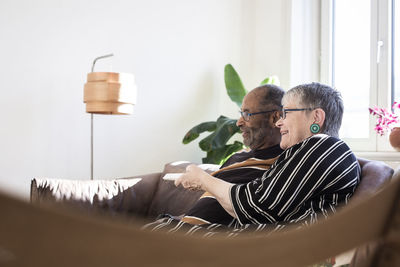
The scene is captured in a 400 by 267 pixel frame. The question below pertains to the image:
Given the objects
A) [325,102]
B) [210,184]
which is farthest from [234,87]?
[210,184]

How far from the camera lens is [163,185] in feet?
9.87

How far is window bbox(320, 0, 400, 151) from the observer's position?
152 inches

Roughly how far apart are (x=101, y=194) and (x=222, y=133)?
141cm

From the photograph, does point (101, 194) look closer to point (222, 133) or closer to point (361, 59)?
point (222, 133)

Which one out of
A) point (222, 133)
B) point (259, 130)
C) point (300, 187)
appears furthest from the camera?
point (222, 133)

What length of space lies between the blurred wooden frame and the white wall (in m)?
3.06

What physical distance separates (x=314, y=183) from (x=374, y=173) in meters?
0.29

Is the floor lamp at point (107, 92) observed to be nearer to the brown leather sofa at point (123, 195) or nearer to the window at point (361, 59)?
the brown leather sofa at point (123, 195)

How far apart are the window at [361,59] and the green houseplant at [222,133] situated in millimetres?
700

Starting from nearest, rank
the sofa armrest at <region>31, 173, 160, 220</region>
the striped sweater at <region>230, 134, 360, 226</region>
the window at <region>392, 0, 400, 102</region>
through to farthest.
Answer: the striped sweater at <region>230, 134, 360, 226</region>, the sofa armrest at <region>31, 173, 160, 220</region>, the window at <region>392, 0, 400, 102</region>

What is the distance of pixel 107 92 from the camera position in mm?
3035

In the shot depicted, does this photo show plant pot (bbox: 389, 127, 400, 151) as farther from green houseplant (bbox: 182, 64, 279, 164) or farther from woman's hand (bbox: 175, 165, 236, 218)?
woman's hand (bbox: 175, 165, 236, 218)

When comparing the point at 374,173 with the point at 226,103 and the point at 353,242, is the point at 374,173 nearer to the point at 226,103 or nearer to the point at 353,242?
the point at 353,242

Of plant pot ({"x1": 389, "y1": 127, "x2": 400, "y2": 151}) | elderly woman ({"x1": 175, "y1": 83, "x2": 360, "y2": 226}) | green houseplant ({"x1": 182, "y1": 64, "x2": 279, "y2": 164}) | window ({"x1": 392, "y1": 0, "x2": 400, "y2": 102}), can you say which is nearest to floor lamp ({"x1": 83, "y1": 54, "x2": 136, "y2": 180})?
green houseplant ({"x1": 182, "y1": 64, "x2": 279, "y2": 164})
